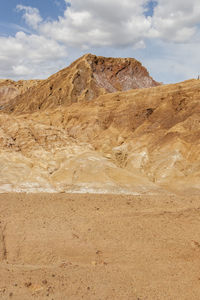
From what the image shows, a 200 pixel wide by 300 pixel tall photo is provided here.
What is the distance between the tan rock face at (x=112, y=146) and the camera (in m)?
17.1

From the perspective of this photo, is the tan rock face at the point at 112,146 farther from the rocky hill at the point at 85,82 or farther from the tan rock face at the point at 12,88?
the tan rock face at the point at 12,88

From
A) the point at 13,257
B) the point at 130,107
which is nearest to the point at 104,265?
the point at 13,257

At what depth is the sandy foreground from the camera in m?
7.94

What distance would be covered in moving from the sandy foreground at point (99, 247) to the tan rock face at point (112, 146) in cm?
197

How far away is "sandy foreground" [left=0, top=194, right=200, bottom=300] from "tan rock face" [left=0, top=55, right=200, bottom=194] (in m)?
1.97

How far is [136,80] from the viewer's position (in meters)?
57.7

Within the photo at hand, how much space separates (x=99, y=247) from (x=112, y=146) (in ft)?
48.1

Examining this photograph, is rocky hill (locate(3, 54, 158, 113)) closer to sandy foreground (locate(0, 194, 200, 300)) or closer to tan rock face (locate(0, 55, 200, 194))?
tan rock face (locate(0, 55, 200, 194))

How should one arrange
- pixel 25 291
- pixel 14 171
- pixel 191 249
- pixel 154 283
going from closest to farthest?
pixel 25 291 → pixel 154 283 → pixel 191 249 → pixel 14 171

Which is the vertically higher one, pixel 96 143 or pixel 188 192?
pixel 96 143

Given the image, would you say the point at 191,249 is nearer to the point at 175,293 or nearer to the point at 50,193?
the point at 175,293

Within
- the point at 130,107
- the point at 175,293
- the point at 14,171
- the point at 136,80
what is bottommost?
the point at 175,293

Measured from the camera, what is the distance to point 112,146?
24.7 metres

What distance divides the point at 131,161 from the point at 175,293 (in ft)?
45.1
